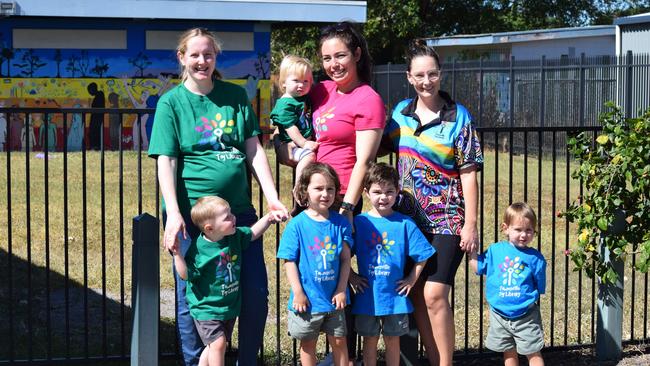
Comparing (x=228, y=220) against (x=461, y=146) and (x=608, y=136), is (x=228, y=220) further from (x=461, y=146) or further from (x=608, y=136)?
(x=608, y=136)

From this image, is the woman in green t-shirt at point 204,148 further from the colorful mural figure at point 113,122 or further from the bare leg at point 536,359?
the colorful mural figure at point 113,122

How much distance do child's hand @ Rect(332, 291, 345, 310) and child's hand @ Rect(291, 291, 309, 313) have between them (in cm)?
14

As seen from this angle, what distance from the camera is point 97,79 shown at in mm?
25750

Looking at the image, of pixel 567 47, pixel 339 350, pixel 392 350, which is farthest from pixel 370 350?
pixel 567 47

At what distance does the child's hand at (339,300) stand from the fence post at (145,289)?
33.7 inches

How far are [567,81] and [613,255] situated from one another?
17953mm

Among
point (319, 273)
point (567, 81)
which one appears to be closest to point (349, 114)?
point (319, 273)

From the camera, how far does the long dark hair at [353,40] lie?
4789mm

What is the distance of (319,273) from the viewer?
15.4ft

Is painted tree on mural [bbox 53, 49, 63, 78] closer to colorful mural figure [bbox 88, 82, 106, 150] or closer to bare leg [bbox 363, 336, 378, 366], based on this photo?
colorful mural figure [bbox 88, 82, 106, 150]

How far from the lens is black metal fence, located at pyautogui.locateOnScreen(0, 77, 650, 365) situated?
581cm

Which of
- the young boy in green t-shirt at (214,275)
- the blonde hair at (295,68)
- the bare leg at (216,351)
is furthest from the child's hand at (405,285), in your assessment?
the blonde hair at (295,68)

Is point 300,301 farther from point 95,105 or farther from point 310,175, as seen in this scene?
point 95,105

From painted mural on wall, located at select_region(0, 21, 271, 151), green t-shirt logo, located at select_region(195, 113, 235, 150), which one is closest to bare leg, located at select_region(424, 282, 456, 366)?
green t-shirt logo, located at select_region(195, 113, 235, 150)
